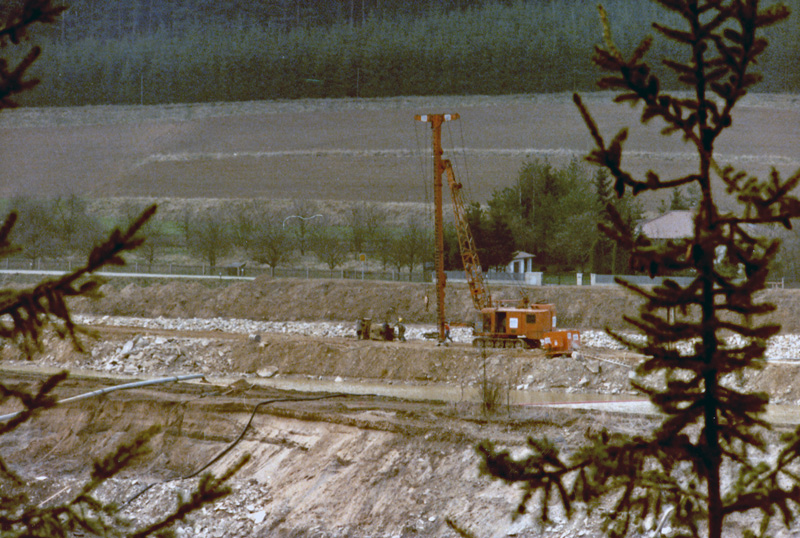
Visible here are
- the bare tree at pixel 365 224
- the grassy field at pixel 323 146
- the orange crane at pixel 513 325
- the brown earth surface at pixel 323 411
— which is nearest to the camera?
the brown earth surface at pixel 323 411

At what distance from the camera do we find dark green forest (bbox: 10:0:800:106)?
330 feet

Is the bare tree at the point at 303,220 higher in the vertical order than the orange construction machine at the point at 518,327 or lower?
higher

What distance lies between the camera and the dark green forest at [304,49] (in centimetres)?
10050

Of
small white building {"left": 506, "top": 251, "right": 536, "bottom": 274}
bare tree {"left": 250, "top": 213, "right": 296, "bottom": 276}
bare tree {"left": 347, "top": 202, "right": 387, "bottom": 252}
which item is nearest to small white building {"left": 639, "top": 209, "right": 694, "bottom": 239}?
small white building {"left": 506, "top": 251, "right": 536, "bottom": 274}

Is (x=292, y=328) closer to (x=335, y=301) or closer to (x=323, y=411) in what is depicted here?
(x=335, y=301)

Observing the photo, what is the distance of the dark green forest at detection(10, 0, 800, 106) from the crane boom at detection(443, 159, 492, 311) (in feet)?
222

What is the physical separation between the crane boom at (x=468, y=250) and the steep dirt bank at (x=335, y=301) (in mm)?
10964

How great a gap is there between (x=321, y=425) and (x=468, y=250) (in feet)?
54.7

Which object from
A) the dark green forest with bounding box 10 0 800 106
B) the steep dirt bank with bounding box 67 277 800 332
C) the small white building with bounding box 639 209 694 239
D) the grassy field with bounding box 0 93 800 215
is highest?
the dark green forest with bounding box 10 0 800 106

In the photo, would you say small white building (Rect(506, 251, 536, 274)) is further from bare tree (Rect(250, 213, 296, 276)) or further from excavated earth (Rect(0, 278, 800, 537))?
excavated earth (Rect(0, 278, 800, 537))

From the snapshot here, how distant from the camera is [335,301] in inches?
1822

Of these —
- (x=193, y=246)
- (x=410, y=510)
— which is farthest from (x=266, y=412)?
(x=193, y=246)

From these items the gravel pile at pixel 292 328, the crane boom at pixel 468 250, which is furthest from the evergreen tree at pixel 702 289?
the gravel pile at pixel 292 328

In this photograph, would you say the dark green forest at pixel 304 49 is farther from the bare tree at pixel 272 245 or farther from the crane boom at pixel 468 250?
the crane boom at pixel 468 250
